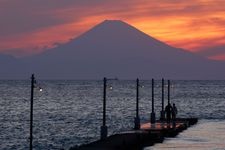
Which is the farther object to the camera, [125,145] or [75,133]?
[75,133]

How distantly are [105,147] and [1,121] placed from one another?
40.3 metres

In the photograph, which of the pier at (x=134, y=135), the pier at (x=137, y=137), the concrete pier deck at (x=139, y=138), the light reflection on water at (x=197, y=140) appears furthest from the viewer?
the light reflection on water at (x=197, y=140)

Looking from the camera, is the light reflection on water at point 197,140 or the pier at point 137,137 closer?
the pier at point 137,137

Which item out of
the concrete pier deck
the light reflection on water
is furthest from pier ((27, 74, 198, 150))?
the light reflection on water

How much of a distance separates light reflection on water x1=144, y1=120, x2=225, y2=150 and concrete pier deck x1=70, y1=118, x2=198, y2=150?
2.09 ft

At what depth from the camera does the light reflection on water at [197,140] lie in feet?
159

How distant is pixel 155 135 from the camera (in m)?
52.1

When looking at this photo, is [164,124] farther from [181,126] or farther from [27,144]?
[27,144]

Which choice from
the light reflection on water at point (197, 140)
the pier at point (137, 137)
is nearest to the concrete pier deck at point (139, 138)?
the pier at point (137, 137)

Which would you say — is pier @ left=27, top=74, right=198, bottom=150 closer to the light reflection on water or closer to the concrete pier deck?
the concrete pier deck

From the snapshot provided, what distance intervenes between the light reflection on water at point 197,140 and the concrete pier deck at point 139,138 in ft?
2.09

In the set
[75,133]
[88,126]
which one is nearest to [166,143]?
[75,133]

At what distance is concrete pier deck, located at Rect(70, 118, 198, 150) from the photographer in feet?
145

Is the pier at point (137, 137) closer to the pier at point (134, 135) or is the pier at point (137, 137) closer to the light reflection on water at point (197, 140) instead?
the pier at point (134, 135)
